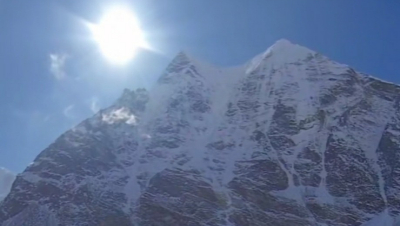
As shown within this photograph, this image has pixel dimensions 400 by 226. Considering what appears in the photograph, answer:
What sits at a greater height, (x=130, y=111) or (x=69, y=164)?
(x=130, y=111)

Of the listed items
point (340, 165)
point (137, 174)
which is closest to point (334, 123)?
point (340, 165)

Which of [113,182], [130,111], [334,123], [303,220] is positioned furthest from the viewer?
[130,111]

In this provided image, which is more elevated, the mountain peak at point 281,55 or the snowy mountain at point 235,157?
the mountain peak at point 281,55

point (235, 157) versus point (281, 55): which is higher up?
point (281, 55)

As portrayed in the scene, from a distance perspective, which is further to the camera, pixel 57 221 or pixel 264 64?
pixel 264 64

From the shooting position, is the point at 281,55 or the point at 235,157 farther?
the point at 281,55

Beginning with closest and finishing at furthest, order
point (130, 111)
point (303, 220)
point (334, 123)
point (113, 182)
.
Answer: point (303, 220), point (113, 182), point (334, 123), point (130, 111)

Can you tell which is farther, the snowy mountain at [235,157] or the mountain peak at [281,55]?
the mountain peak at [281,55]

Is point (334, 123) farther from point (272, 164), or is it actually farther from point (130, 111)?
point (130, 111)
